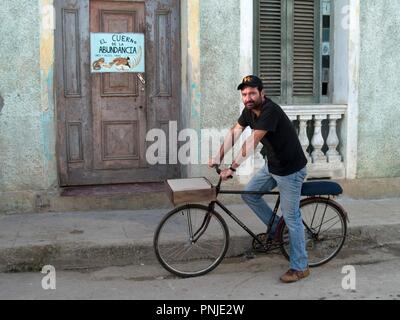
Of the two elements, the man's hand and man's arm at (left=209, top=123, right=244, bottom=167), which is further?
man's arm at (left=209, top=123, right=244, bottom=167)

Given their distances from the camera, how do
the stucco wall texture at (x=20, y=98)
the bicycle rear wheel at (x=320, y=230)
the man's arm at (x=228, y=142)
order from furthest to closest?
the stucco wall texture at (x=20, y=98) → the bicycle rear wheel at (x=320, y=230) → the man's arm at (x=228, y=142)

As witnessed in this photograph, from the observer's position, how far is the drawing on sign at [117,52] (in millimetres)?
7211

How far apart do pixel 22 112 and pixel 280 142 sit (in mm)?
3246

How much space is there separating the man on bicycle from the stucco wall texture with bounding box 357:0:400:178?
3053 mm

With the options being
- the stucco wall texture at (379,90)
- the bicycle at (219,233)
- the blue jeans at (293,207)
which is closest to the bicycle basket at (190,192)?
the bicycle at (219,233)

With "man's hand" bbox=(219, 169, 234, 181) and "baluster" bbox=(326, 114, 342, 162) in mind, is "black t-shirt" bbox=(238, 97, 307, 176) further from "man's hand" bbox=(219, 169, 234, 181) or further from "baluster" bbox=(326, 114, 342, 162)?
"baluster" bbox=(326, 114, 342, 162)

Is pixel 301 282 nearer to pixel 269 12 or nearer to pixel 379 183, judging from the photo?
pixel 379 183

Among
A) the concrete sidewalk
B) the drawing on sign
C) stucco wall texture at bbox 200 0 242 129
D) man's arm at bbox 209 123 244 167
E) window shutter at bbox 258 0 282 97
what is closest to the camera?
man's arm at bbox 209 123 244 167

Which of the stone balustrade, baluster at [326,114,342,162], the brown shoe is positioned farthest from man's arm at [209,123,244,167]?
baluster at [326,114,342,162]

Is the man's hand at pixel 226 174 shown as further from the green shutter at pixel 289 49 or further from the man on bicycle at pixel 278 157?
the green shutter at pixel 289 49

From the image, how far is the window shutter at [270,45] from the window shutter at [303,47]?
0.24 metres

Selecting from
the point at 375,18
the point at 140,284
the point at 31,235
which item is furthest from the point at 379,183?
the point at 31,235

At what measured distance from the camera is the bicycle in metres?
5.11

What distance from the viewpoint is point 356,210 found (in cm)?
722
